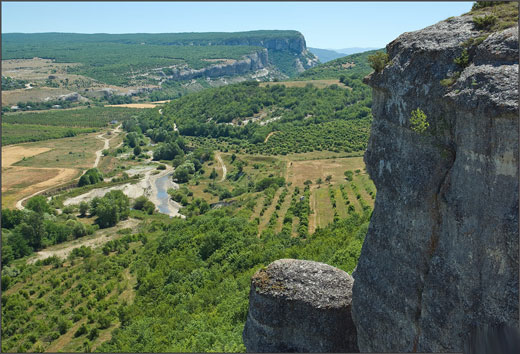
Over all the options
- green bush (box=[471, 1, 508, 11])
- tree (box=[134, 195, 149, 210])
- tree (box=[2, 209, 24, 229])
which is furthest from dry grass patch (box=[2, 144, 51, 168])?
green bush (box=[471, 1, 508, 11])

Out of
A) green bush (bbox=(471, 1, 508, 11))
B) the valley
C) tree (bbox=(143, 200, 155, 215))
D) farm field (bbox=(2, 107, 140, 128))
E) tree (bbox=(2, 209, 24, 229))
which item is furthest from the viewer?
farm field (bbox=(2, 107, 140, 128))

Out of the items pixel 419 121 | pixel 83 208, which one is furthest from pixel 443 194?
pixel 83 208

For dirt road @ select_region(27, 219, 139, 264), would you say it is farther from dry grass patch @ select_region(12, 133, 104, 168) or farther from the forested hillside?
dry grass patch @ select_region(12, 133, 104, 168)

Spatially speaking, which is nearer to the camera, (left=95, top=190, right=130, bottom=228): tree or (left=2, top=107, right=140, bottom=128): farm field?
(left=95, top=190, right=130, bottom=228): tree

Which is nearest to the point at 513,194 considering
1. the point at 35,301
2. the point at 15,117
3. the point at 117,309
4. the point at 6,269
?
the point at 117,309

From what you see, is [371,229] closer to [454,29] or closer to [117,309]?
[454,29]

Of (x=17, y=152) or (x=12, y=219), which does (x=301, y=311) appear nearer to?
(x=12, y=219)

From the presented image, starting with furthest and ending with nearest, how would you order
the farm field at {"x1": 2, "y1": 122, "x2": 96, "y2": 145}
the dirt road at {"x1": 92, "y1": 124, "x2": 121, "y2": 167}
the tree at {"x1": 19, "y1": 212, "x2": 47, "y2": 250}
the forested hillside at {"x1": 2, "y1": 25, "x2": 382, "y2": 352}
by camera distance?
the farm field at {"x1": 2, "y1": 122, "x2": 96, "y2": 145} < the dirt road at {"x1": 92, "y1": 124, "x2": 121, "y2": 167} < the tree at {"x1": 19, "y1": 212, "x2": 47, "y2": 250} < the forested hillside at {"x1": 2, "y1": 25, "x2": 382, "y2": 352}
